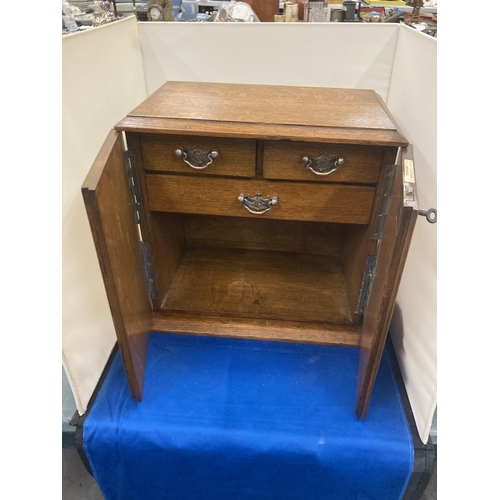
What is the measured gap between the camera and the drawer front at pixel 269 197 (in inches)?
32.0

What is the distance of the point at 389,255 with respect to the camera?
65 cm

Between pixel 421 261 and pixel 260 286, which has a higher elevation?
pixel 421 261

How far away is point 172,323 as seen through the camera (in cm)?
101

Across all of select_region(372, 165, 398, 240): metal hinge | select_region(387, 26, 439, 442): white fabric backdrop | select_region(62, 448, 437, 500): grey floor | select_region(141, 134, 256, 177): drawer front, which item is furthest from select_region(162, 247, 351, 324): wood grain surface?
select_region(62, 448, 437, 500): grey floor

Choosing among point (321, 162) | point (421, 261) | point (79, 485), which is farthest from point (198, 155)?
point (79, 485)

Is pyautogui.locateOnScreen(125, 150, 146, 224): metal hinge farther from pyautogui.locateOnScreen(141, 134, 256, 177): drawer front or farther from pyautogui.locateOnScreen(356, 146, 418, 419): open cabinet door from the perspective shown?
pyautogui.locateOnScreen(356, 146, 418, 419): open cabinet door

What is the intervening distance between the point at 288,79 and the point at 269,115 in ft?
1.61

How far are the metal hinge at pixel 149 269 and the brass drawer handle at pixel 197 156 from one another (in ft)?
0.75

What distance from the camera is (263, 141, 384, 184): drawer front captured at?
2.50ft

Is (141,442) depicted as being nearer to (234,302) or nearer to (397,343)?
(234,302)

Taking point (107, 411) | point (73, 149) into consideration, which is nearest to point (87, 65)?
point (73, 149)

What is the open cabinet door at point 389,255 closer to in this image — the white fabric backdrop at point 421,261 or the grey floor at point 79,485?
the white fabric backdrop at point 421,261

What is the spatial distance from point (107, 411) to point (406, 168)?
0.77 m

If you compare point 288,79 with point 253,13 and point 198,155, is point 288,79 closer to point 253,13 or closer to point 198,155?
point 253,13
